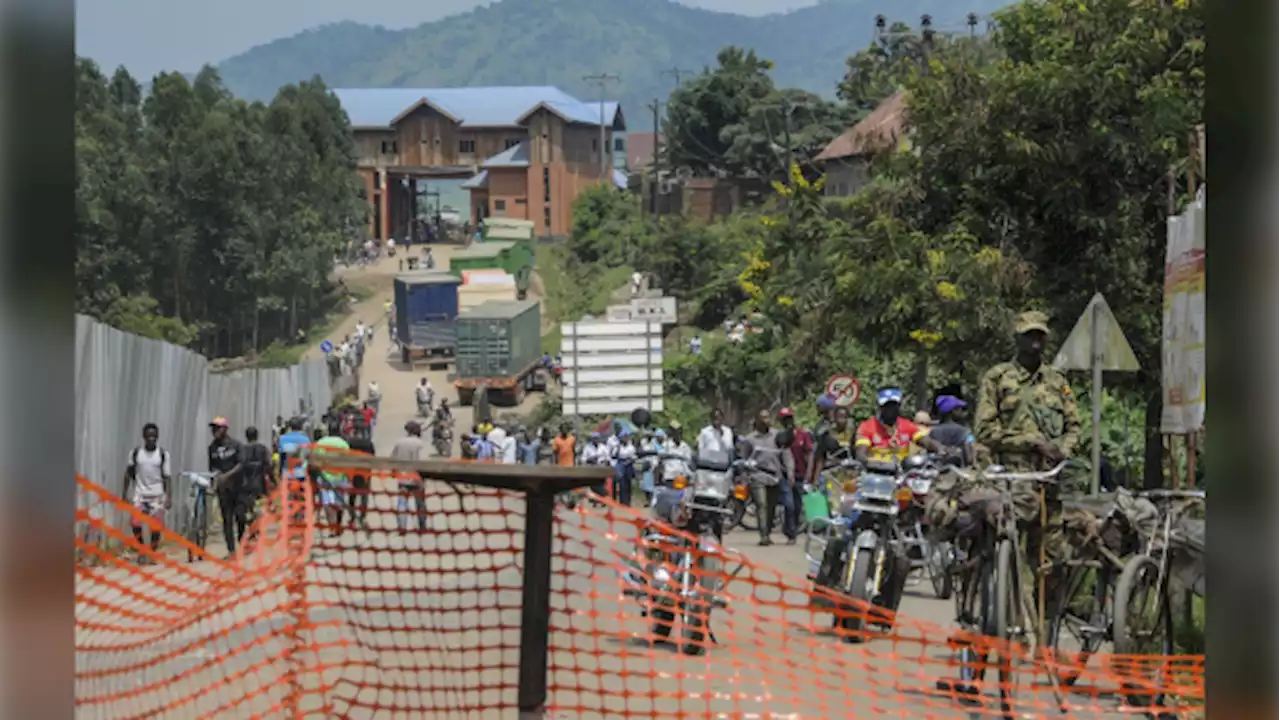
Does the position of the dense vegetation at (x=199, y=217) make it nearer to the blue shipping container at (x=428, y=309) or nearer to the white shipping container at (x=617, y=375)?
the blue shipping container at (x=428, y=309)

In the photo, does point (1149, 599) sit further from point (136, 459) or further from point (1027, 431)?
point (136, 459)

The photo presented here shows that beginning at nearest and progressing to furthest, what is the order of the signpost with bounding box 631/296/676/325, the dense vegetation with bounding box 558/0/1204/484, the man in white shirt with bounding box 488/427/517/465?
the dense vegetation with bounding box 558/0/1204/484
the man in white shirt with bounding box 488/427/517/465
the signpost with bounding box 631/296/676/325

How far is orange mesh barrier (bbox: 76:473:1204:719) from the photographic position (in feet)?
22.6

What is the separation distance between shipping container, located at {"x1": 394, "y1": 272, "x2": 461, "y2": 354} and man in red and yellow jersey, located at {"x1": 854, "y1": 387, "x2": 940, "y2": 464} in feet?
159

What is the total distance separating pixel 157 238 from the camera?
56.3m

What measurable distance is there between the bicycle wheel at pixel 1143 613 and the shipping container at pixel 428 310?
178ft

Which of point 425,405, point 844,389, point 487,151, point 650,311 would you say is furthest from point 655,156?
point 844,389

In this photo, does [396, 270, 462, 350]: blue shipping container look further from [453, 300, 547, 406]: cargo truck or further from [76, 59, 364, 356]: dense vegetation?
[453, 300, 547, 406]: cargo truck

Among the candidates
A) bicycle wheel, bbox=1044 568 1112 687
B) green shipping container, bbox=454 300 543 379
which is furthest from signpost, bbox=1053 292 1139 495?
green shipping container, bbox=454 300 543 379

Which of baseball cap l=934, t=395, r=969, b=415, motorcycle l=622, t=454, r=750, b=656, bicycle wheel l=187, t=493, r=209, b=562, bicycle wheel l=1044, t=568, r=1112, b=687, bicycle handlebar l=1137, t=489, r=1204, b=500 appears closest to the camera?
bicycle handlebar l=1137, t=489, r=1204, b=500

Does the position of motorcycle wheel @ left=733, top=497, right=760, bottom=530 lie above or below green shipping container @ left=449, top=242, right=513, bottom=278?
below
